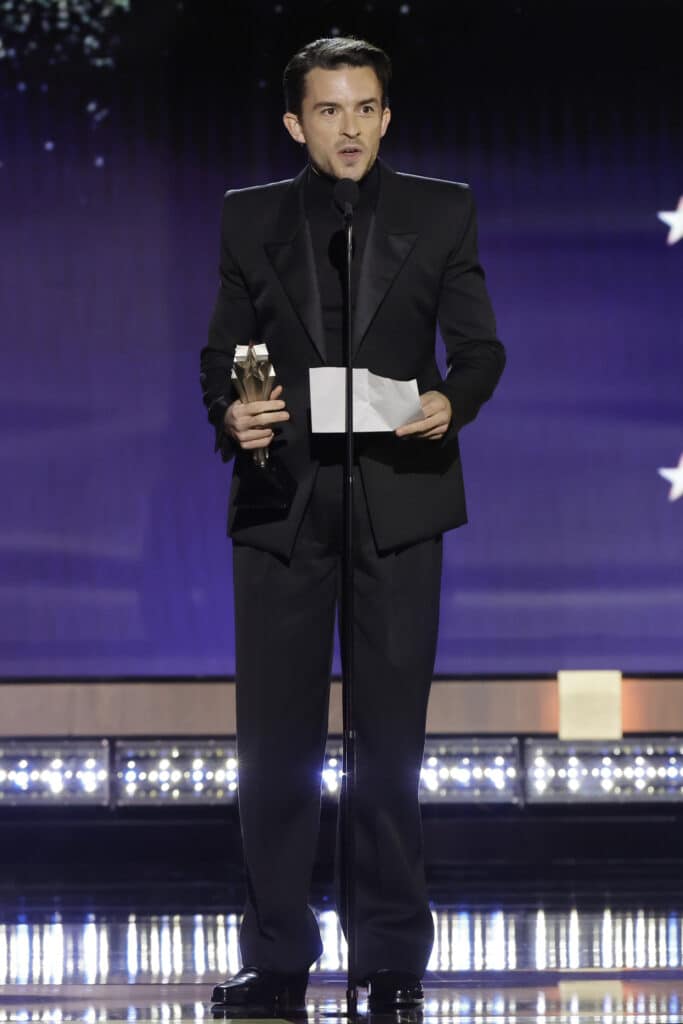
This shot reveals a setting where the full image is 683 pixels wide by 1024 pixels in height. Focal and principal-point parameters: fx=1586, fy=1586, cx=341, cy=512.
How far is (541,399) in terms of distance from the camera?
4.33 m

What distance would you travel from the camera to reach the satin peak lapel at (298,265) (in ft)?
7.11

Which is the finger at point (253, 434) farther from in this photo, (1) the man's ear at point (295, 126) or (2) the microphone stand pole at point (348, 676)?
(1) the man's ear at point (295, 126)

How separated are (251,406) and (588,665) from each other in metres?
2.43

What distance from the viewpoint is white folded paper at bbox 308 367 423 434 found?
6.71 feet

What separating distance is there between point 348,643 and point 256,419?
1.05 ft

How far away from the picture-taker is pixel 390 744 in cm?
215

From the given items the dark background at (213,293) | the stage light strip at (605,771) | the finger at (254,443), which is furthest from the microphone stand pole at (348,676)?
the stage light strip at (605,771)

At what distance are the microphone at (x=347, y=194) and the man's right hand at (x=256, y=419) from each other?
0.80 feet

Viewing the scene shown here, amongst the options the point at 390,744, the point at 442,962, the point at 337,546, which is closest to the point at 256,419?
the point at 337,546

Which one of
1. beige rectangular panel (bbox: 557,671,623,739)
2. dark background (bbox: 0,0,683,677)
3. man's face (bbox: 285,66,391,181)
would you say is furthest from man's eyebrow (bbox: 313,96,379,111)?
beige rectangular panel (bbox: 557,671,623,739)

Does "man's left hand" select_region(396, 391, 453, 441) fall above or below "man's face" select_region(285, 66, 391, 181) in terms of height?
below

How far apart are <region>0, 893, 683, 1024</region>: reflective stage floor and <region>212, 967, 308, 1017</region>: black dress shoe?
0.03m

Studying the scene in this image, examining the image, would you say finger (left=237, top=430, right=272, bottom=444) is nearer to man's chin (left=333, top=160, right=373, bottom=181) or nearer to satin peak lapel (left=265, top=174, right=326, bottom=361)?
satin peak lapel (left=265, top=174, right=326, bottom=361)

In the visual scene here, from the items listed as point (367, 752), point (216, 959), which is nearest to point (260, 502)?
point (367, 752)
